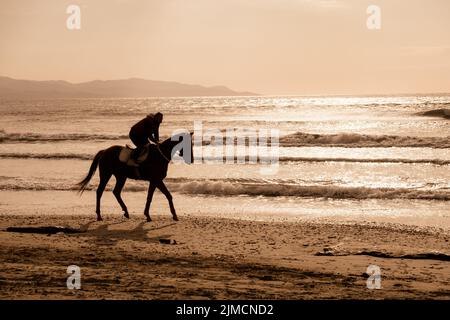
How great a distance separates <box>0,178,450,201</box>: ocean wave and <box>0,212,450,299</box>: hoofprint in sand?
4.45m

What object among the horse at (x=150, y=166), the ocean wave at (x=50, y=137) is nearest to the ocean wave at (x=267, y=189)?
the horse at (x=150, y=166)

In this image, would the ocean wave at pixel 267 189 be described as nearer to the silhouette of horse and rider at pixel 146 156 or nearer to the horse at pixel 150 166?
the horse at pixel 150 166

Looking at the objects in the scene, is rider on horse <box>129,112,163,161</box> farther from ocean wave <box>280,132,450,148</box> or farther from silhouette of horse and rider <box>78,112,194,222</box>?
ocean wave <box>280,132,450,148</box>

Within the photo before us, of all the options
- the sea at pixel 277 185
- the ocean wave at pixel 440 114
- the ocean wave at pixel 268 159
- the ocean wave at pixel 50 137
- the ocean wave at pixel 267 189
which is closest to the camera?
the sea at pixel 277 185

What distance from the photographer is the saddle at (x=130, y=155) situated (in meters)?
13.6

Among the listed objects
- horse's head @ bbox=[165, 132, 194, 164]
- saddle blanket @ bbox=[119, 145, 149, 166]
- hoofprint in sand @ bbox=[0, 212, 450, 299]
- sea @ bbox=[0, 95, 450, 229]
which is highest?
horse's head @ bbox=[165, 132, 194, 164]

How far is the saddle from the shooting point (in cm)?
1365

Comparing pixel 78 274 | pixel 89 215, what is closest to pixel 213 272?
pixel 78 274

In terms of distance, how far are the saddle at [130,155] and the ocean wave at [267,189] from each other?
5299 millimetres

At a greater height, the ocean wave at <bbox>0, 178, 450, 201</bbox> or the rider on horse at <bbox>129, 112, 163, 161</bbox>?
the rider on horse at <bbox>129, 112, 163, 161</bbox>

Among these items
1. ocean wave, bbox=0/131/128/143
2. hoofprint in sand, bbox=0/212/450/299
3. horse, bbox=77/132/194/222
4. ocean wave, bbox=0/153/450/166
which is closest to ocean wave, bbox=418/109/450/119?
ocean wave, bbox=0/131/128/143

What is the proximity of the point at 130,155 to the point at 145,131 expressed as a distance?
0.70 metres

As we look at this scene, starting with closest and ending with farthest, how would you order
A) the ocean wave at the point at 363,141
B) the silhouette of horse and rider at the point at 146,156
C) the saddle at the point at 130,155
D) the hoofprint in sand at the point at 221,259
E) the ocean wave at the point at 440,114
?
1. the hoofprint in sand at the point at 221,259
2. the silhouette of horse and rider at the point at 146,156
3. the saddle at the point at 130,155
4. the ocean wave at the point at 363,141
5. the ocean wave at the point at 440,114

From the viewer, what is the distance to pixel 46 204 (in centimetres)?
1648
